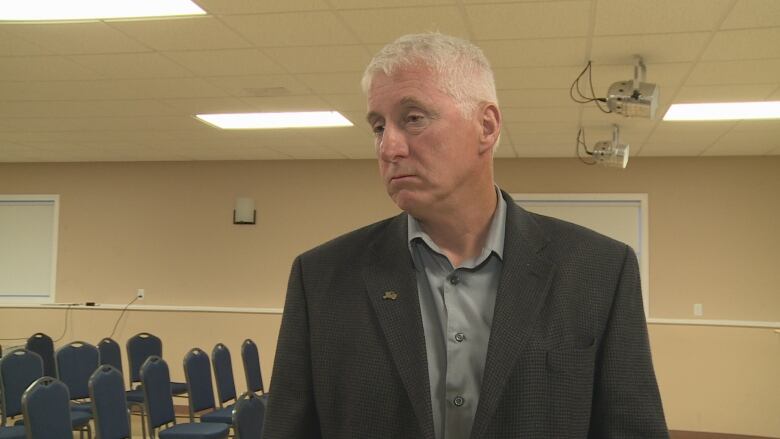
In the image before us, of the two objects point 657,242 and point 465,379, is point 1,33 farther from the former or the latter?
point 657,242

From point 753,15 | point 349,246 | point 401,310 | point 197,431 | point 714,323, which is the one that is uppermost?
point 753,15

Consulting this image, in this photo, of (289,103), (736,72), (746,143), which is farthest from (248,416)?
(746,143)

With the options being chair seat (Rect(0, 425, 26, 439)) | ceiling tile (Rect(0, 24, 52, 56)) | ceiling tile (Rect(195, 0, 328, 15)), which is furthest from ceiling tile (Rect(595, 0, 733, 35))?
chair seat (Rect(0, 425, 26, 439))

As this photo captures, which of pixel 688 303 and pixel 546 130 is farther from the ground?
pixel 546 130

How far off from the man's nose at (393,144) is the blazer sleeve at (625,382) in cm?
42

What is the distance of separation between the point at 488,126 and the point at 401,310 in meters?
0.34

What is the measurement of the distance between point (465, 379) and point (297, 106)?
4860 mm

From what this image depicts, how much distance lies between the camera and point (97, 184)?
364 inches

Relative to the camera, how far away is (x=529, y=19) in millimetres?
3707

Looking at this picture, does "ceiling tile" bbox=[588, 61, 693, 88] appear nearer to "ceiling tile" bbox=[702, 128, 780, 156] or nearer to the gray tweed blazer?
"ceiling tile" bbox=[702, 128, 780, 156]

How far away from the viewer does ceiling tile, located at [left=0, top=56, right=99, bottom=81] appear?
463 cm

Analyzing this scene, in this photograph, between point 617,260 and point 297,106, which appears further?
point 297,106

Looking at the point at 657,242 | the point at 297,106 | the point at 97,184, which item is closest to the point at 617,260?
the point at 297,106

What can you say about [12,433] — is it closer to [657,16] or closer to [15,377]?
[15,377]
